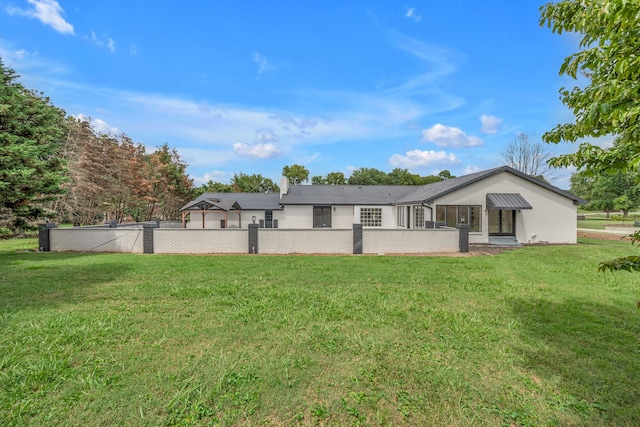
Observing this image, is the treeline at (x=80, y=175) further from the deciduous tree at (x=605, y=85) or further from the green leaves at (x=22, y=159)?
the deciduous tree at (x=605, y=85)

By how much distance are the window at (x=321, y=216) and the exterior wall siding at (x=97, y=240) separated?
1320 centimetres

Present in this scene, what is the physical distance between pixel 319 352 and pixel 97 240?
14.9 m

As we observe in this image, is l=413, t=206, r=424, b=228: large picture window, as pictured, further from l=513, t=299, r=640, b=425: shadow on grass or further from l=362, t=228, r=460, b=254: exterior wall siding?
l=513, t=299, r=640, b=425: shadow on grass

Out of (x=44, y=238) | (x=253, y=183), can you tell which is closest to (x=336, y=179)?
(x=253, y=183)

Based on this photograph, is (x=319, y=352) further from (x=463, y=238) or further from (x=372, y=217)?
(x=372, y=217)

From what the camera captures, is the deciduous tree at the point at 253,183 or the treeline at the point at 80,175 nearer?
the treeline at the point at 80,175

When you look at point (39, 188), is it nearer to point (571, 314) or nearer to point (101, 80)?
point (101, 80)

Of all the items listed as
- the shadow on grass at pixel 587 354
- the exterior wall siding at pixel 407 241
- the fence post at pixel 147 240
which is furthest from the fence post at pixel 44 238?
the shadow on grass at pixel 587 354

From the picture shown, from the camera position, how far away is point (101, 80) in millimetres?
14859

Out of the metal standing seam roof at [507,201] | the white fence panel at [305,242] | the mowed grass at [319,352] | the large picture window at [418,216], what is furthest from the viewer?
the large picture window at [418,216]

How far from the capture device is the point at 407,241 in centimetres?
1412

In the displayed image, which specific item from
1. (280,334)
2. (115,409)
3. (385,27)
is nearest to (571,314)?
Answer: (280,334)

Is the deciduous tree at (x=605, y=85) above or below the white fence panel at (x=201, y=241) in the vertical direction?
above

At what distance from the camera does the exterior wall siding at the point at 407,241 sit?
46.3 feet
